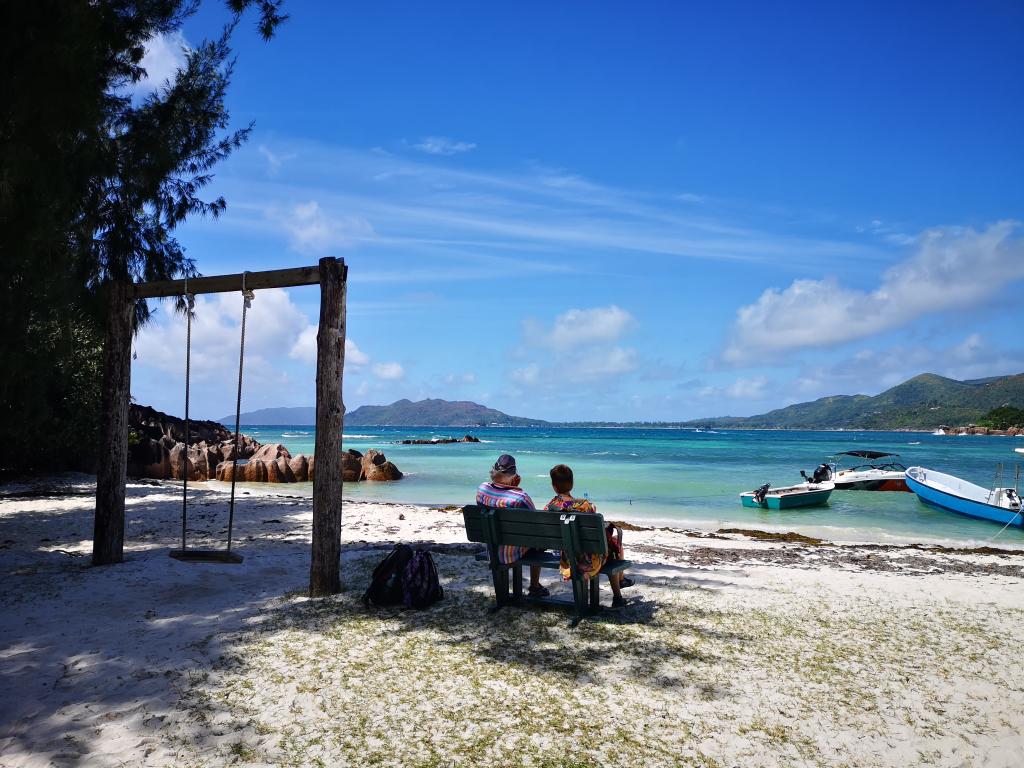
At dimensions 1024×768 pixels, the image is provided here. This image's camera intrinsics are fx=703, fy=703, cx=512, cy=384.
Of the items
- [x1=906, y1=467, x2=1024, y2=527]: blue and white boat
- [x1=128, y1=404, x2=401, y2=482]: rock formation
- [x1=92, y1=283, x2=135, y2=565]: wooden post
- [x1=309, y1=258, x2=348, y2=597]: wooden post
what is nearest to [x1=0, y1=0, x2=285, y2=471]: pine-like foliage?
Result: [x1=92, y1=283, x2=135, y2=565]: wooden post

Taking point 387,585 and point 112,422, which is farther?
point 112,422

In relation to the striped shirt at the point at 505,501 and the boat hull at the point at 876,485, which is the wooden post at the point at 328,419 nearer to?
the striped shirt at the point at 505,501

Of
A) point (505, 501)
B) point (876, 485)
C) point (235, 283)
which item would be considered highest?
point (235, 283)

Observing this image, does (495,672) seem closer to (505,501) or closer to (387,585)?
(505,501)

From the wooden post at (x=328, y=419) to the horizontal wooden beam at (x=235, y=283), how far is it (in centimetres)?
21

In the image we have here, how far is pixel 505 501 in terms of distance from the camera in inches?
245

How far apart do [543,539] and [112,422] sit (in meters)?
5.39

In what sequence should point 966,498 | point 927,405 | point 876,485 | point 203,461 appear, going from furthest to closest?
point 927,405 → point 876,485 → point 203,461 → point 966,498

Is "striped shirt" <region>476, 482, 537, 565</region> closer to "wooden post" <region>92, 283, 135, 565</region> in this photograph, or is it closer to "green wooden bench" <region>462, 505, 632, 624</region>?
"green wooden bench" <region>462, 505, 632, 624</region>

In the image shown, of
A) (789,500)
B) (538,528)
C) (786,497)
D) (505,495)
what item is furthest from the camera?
(789,500)

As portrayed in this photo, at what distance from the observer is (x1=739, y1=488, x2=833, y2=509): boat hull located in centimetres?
2036

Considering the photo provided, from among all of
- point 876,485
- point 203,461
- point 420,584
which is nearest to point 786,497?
point 876,485

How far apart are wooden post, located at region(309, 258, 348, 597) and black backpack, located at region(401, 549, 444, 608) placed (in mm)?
832

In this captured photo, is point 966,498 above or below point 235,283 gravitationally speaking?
below
